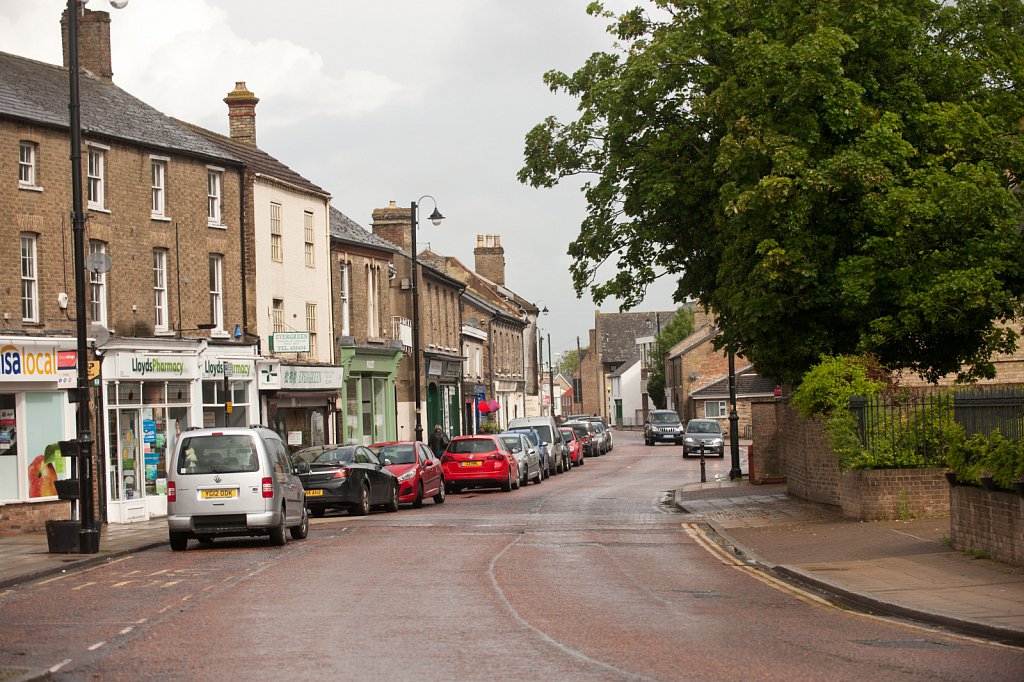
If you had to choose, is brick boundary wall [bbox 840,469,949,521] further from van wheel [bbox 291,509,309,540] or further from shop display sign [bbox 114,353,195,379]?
shop display sign [bbox 114,353,195,379]

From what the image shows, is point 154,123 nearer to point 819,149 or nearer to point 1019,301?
point 819,149

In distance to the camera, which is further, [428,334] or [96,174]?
[428,334]

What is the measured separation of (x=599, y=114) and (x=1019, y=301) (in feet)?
31.4

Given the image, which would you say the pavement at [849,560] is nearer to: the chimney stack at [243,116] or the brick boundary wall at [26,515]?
the brick boundary wall at [26,515]

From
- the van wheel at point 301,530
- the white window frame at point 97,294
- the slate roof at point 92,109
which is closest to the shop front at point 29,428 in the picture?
the white window frame at point 97,294

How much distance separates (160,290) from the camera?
1271 inches

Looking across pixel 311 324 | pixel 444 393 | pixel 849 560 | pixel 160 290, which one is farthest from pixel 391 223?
pixel 849 560

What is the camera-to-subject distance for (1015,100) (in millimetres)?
26312

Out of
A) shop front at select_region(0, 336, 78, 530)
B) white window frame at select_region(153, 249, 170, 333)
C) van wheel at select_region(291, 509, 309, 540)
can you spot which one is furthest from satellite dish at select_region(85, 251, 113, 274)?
van wheel at select_region(291, 509, 309, 540)

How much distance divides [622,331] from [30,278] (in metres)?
120

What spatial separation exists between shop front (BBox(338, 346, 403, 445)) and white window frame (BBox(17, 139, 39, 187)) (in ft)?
54.7

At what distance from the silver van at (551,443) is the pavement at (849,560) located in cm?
1930

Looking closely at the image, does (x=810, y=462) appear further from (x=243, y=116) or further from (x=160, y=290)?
(x=243, y=116)

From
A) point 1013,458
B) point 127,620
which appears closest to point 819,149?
point 1013,458
